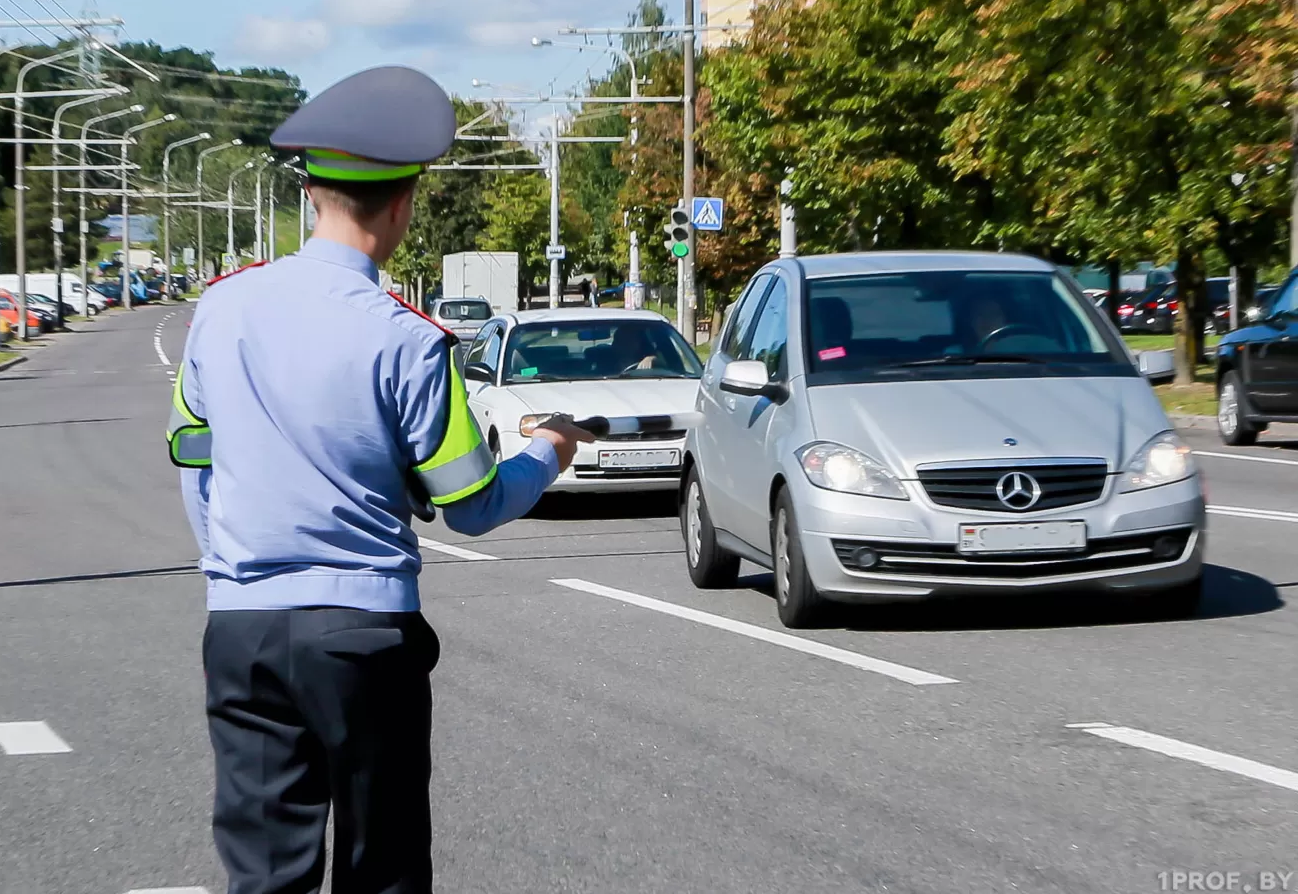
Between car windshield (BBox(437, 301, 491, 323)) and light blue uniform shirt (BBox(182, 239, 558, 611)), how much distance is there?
144 feet

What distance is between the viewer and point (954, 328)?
988cm

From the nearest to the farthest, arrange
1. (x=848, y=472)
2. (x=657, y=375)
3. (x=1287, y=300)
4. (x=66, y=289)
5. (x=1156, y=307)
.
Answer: (x=848, y=472) < (x=657, y=375) < (x=1287, y=300) < (x=1156, y=307) < (x=66, y=289)

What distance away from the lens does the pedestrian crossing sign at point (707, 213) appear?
36125 millimetres

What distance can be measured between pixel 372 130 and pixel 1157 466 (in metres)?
6.41

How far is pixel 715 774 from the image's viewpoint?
6.32m

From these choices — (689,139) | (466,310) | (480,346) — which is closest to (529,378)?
(480,346)

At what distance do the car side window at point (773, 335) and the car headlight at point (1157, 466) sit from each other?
177 centimetres

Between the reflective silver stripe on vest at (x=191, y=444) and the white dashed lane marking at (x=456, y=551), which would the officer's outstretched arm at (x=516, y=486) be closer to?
the reflective silver stripe on vest at (x=191, y=444)

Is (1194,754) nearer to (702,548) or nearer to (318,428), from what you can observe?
(318,428)

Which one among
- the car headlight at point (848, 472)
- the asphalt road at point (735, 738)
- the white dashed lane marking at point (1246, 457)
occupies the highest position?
the car headlight at point (848, 472)

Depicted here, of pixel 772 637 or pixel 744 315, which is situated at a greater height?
pixel 744 315

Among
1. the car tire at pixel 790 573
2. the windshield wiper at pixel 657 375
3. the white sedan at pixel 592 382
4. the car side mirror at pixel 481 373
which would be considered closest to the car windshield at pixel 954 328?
the car tire at pixel 790 573

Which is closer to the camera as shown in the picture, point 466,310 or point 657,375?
point 657,375

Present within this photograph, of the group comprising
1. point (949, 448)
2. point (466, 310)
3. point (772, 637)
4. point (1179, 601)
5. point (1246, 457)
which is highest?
point (466, 310)
